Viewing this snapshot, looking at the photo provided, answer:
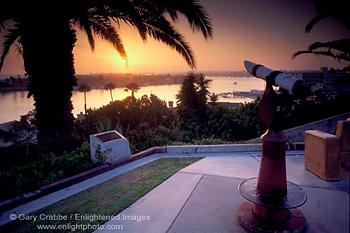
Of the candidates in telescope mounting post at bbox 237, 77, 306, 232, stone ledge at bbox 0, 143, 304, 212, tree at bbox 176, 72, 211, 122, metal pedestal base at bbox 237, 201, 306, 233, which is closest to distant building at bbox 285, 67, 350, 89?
telescope mounting post at bbox 237, 77, 306, 232

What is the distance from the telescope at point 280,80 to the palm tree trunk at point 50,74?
4.72 metres

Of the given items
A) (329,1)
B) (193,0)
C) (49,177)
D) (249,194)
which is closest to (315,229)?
(249,194)

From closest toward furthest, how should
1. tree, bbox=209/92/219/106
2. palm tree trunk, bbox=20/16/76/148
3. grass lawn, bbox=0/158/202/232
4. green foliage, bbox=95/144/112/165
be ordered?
1. grass lawn, bbox=0/158/202/232
2. green foliage, bbox=95/144/112/165
3. palm tree trunk, bbox=20/16/76/148
4. tree, bbox=209/92/219/106

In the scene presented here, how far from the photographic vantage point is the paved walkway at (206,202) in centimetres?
228

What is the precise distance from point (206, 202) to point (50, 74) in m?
4.82

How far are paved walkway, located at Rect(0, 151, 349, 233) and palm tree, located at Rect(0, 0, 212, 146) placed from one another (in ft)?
7.77

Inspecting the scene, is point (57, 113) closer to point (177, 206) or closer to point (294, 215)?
point (177, 206)

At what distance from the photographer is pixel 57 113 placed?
5.22 m

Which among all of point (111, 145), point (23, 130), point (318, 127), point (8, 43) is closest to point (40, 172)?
point (111, 145)

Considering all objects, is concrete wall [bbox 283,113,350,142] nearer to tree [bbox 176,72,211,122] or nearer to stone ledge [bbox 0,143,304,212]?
stone ledge [bbox 0,143,304,212]

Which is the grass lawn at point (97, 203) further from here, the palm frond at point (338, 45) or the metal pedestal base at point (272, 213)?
the palm frond at point (338, 45)

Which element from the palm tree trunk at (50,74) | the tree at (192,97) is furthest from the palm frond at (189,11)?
the tree at (192,97)

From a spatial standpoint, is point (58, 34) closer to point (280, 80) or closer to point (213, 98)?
point (280, 80)

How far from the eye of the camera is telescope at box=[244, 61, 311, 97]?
1732 millimetres
